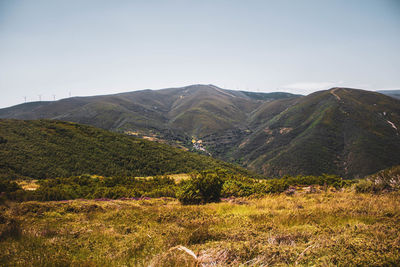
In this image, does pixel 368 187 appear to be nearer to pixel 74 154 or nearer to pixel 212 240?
pixel 212 240

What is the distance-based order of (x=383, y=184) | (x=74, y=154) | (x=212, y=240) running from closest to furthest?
(x=212, y=240) → (x=383, y=184) → (x=74, y=154)

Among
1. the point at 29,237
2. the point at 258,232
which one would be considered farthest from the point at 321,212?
the point at 29,237

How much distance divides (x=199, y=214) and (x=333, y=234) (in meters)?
4.04

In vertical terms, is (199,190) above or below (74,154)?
above

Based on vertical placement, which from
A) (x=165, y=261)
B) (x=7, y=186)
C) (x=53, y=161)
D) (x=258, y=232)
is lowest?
(x=53, y=161)

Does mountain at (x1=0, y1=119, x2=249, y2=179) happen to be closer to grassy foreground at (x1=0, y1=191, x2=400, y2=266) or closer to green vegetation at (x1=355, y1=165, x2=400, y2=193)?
grassy foreground at (x1=0, y1=191, x2=400, y2=266)

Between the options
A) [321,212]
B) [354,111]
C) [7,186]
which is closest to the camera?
[321,212]

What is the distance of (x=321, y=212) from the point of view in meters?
6.21

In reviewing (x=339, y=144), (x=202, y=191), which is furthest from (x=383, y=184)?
(x=339, y=144)

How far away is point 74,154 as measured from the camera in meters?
65.2

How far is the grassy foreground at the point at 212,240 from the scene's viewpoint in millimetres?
3383

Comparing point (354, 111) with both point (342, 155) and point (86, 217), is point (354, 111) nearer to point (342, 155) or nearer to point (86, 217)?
point (342, 155)

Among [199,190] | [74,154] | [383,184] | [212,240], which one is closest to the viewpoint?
[212,240]

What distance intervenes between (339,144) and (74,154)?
574 feet
